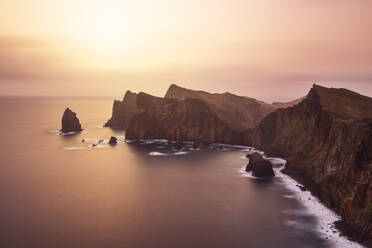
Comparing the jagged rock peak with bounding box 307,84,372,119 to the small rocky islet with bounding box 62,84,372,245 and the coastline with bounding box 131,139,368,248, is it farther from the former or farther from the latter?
the coastline with bounding box 131,139,368,248

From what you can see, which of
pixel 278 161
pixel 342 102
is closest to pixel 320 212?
pixel 342 102

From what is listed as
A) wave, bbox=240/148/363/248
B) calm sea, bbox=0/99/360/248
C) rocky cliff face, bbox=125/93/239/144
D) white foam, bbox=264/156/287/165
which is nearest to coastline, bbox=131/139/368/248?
wave, bbox=240/148/363/248

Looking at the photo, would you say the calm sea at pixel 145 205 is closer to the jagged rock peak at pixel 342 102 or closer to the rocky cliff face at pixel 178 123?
the jagged rock peak at pixel 342 102

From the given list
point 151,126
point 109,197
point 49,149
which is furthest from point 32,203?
point 151,126

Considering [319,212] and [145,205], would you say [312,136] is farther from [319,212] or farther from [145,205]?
[145,205]

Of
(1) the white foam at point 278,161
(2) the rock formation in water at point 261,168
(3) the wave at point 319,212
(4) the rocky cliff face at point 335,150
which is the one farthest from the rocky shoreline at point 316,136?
(2) the rock formation in water at point 261,168

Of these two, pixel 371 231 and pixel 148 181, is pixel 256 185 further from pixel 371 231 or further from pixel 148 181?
pixel 371 231
